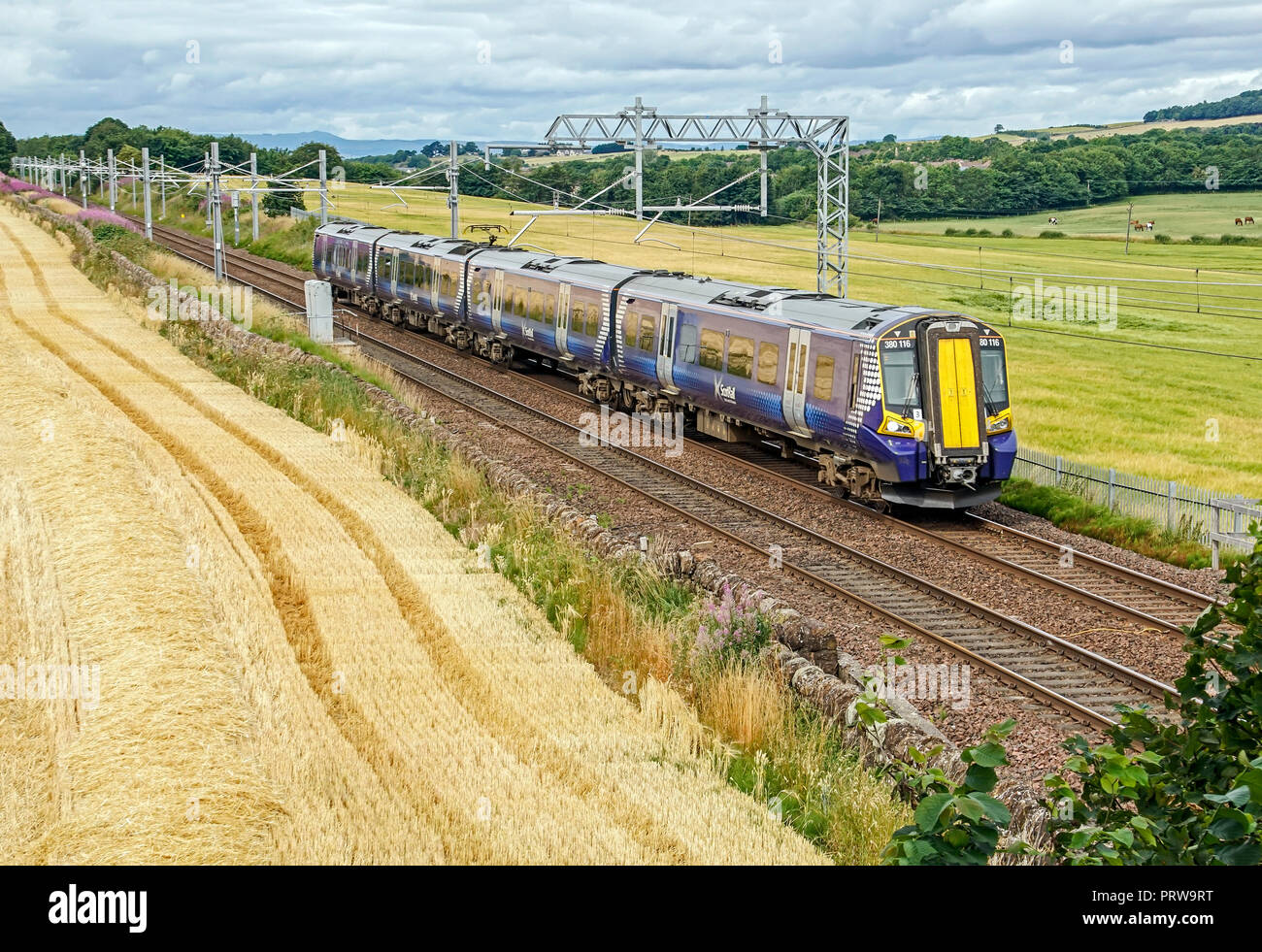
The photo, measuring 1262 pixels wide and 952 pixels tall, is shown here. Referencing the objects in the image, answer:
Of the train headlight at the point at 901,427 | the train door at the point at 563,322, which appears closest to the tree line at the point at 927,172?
the train door at the point at 563,322

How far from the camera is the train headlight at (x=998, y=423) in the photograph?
888 inches

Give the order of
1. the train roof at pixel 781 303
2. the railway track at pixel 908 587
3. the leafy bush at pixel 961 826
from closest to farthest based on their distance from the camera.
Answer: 1. the leafy bush at pixel 961 826
2. the railway track at pixel 908 587
3. the train roof at pixel 781 303

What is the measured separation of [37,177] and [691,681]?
177 meters

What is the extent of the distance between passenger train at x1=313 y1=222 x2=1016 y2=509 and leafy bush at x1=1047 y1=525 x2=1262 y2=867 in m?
15.6

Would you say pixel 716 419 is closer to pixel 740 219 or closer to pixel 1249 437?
pixel 1249 437

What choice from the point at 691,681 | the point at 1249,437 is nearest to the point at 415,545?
the point at 691,681

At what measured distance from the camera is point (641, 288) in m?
31.3

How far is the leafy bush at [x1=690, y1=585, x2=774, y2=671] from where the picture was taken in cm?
1333

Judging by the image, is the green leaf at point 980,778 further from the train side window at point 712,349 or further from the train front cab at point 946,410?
the train side window at point 712,349

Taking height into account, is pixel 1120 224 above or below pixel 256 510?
above

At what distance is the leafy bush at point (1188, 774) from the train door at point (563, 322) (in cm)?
2838

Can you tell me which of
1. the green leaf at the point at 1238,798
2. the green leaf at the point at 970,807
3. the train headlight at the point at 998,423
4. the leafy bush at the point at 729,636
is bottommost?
the leafy bush at the point at 729,636

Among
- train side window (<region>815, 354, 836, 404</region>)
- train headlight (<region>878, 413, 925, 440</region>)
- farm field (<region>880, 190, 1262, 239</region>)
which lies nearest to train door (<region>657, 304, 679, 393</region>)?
train side window (<region>815, 354, 836, 404</region>)

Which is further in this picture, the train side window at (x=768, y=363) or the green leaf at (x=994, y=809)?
the train side window at (x=768, y=363)
